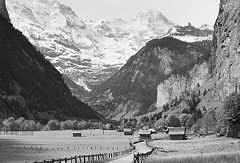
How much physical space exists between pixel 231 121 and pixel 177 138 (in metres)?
46.3

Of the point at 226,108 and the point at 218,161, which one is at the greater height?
the point at 226,108

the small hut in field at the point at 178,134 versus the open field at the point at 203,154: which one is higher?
the small hut in field at the point at 178,134

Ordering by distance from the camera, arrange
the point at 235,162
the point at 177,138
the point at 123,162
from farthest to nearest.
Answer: the point at 177,138 → the point at 123,162 → the point at 235,162

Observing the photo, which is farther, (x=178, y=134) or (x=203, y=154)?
(x=178, y=134)

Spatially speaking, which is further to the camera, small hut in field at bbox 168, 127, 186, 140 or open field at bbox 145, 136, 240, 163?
small hut in field at bbox 168, 127, 186, 140

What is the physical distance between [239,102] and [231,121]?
675cm

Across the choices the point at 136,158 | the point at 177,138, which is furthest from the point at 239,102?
the point at 136,158

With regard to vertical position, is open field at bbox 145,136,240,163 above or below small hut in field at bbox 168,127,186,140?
below

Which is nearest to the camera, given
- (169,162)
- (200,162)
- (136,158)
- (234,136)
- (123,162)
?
(200,162)

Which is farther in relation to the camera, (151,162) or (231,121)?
(231,121)

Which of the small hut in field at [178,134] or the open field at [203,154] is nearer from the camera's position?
the open field at [203,154]

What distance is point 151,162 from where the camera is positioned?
2366 inches

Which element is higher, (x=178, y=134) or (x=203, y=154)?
(x=178, y=134)

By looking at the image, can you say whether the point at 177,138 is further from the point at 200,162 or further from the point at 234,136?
the point at 200,162
